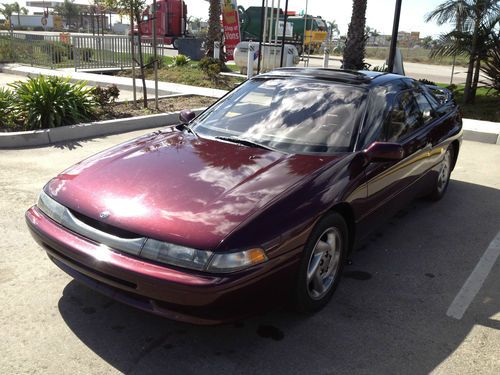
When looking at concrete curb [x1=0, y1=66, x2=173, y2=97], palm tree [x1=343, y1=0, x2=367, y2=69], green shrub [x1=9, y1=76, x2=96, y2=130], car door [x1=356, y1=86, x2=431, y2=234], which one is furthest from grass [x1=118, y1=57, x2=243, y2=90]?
car door [x1=356, y1=86, x2=431, y2=234]

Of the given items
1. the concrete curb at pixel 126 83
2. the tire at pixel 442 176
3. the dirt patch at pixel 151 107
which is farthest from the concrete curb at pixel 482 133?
the concrete curb at pixel 126 83

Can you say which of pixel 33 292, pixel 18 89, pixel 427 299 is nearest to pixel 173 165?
pixel 33 292

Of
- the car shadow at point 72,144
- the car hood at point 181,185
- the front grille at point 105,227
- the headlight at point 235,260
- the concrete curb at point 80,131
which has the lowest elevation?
the car shadow at point 72,144

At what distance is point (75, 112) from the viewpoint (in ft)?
26.3

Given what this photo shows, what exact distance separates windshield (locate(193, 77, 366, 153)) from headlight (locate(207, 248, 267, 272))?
1.21 m

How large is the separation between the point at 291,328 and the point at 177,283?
980 millimetres

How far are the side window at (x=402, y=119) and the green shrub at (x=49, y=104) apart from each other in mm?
5718

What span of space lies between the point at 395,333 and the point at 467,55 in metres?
11.7

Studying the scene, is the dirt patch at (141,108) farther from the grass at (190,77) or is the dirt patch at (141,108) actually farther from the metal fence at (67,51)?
the metal fence at (67,51)

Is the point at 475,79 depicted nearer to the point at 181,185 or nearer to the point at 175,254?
the point at 181,185

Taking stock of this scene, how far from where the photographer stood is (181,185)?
2.96m

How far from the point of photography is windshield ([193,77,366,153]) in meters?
3.65

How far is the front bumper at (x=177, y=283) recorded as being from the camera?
242cm

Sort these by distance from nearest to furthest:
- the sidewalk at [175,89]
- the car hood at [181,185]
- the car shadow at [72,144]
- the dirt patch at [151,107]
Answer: the car hood at [181,185], the car shadow at [72,144], the sidewalk at [175,89], the dirt patch at [151,107]
